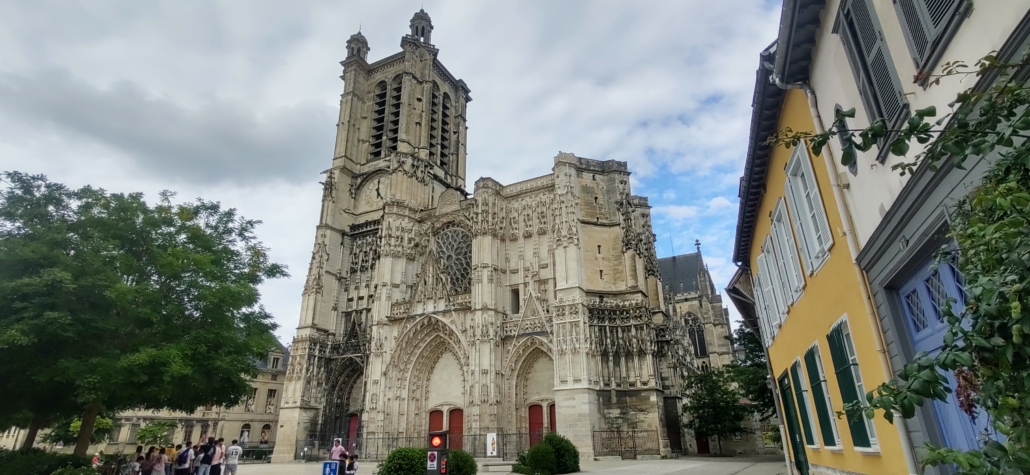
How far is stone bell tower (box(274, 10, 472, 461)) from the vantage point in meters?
31.5

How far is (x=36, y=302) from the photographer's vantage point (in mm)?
12312

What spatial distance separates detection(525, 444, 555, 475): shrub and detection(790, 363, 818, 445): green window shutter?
7.63 meters

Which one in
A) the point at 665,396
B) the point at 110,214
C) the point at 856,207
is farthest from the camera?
the point at 665,396

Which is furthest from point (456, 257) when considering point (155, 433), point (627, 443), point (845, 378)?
point (845, 378)

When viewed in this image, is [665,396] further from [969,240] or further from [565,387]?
[969,240]

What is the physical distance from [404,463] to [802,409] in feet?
27.6

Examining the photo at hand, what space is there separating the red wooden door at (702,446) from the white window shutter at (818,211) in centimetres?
2600

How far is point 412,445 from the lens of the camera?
28.0m

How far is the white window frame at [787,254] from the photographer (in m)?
8.48

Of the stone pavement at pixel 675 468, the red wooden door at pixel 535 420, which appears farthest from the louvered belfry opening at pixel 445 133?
the stone pavement at pixel 675 468

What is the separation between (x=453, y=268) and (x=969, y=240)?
30.3m

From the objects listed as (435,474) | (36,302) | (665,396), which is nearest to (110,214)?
(36,302)

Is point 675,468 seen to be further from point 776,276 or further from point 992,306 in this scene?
point 992,306

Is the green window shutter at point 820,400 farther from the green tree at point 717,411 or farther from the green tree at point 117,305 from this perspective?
the green tree at point 717,411
